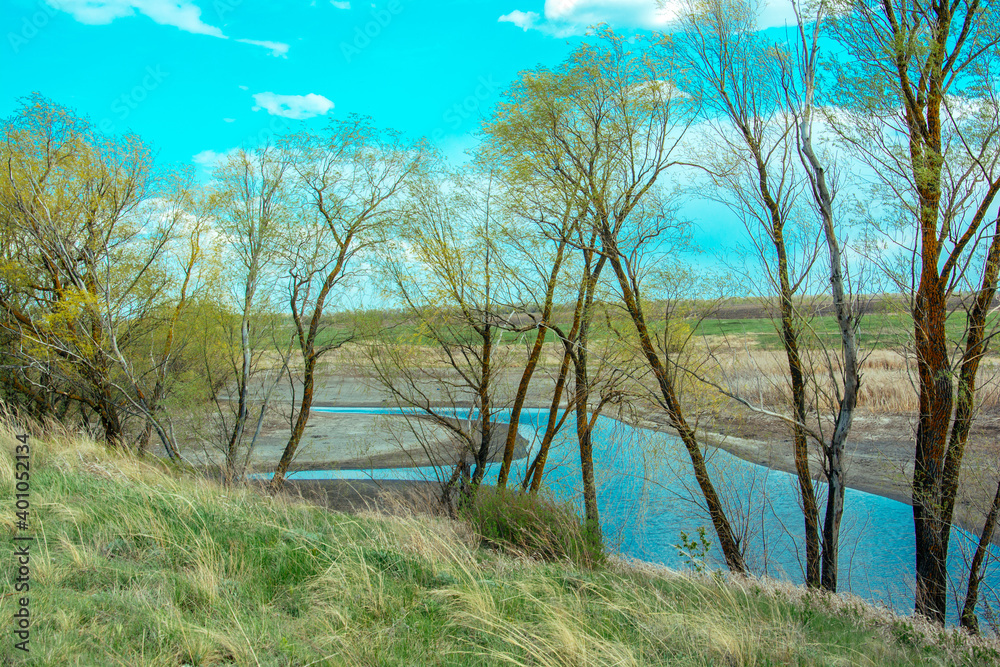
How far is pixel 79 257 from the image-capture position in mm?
12250

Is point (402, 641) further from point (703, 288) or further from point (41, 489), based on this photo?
point (703, 288)

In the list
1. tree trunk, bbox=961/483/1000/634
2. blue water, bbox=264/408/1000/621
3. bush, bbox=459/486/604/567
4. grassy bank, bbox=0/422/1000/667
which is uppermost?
grassy bank, bbox=0/422/1000/667

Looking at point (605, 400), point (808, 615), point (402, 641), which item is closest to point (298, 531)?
point (402, 641)

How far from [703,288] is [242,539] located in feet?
34.3

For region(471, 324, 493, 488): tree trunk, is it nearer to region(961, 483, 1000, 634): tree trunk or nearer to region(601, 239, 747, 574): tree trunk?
region(601, 239, 747, 574): tree trunk

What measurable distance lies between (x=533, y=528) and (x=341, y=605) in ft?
15.5

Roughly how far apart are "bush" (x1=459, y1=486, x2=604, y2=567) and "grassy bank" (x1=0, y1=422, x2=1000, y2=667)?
1.66m

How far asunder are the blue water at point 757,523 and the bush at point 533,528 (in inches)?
58.7

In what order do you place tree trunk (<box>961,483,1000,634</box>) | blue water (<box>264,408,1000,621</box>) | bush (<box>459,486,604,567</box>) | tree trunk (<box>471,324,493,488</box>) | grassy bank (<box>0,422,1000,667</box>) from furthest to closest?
tree trunk (<box>471,324,493,488</box>)
blue water (<box>264,408,1000,621</box>)
tree trunk (<box>961,483,1000,634</box>)
bush (<box>459,486,604,567</box>)
grassy bank (<box>0,422,1000,667</box>)

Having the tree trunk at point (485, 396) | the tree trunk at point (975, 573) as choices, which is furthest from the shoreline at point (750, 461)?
the tree trunk at point (975, 573)

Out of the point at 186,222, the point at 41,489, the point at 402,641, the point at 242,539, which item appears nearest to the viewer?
the point at 402,641

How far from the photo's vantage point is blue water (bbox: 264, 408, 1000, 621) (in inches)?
445

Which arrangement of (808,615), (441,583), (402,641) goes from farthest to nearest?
1. (808,615)
2. (441,583)
3. (402,641)

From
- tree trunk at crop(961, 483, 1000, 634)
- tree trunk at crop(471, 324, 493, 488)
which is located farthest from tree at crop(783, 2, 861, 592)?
tree trunk at crop(471, 324, 493, 488)
